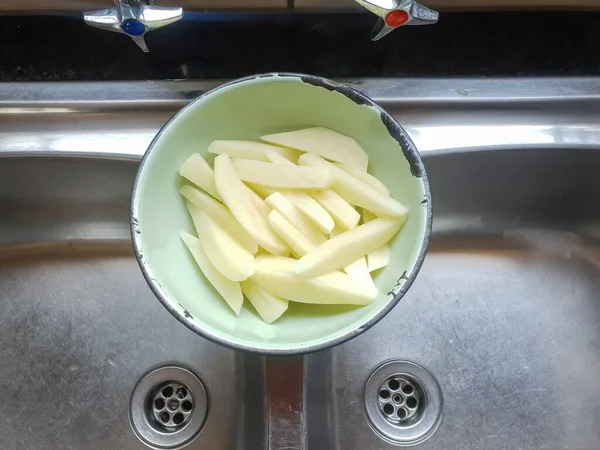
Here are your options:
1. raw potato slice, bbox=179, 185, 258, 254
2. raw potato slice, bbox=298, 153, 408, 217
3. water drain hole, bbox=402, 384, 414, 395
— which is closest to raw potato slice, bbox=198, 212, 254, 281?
raw potato slice, bbox=179, 185, 258, 254

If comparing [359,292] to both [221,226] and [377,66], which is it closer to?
[221,226]

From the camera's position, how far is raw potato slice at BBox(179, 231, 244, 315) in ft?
1.77

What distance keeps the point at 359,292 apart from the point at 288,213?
106mm

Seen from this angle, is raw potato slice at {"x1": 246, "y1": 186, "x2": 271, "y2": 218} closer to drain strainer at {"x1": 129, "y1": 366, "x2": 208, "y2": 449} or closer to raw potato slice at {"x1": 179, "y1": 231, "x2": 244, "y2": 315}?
raw potato slice at {"x1": 179, "y1": 231, "x2": 244, "y2": 315}

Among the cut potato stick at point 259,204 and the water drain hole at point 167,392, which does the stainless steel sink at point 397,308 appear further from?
the cut potato stick at point 259,204

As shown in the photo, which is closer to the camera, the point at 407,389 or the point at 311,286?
the point at 311,286

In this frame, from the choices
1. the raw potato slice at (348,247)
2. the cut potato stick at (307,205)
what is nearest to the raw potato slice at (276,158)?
the cut potato stick at (307,205)

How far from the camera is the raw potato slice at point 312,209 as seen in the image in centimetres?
55

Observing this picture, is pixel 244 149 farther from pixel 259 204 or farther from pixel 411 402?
Result: pixel 411 402

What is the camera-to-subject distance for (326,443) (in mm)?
709

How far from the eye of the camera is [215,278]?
55cm

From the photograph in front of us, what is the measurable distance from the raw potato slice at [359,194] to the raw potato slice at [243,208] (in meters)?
0.07

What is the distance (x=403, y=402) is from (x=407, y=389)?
0.06ft

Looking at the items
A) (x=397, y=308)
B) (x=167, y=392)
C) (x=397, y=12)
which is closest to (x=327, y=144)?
(x=397, y=12)
